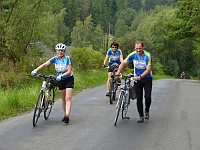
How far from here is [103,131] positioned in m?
9.21

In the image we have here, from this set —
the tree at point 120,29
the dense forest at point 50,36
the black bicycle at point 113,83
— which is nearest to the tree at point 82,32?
the dense forest at point 50,36

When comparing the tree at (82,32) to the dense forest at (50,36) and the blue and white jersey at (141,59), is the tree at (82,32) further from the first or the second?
the blue and white jersey at (141,59)

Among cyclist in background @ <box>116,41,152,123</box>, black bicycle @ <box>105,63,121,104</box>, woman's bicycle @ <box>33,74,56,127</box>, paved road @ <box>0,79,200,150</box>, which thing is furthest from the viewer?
black bicycle @ <box>105,63,121,104</box>

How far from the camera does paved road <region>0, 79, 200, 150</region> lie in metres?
7.87

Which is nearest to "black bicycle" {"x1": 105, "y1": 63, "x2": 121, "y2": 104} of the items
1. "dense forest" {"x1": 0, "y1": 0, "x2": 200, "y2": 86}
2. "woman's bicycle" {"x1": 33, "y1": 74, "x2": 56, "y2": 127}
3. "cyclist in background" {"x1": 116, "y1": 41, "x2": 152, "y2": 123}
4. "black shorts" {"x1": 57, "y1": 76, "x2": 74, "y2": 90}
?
"cyclist in background" {"x1": 116, "y1": 41, "x2": 152, "y2": 123}

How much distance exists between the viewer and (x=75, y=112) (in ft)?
39.5

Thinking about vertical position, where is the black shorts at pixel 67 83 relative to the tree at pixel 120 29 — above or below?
below

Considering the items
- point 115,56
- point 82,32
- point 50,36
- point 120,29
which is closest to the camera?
point 115,56

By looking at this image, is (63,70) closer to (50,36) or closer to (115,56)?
(115,56)

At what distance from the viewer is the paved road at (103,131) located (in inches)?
310

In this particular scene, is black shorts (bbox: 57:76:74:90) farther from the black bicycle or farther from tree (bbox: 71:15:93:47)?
tree (bbox: 71:15:93:47)

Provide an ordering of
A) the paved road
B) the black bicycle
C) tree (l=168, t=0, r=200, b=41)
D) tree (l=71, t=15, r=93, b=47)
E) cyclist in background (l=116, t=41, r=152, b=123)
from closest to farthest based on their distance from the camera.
→ the paved road
cyclist in background (l=116, t=41, r=152, b=123)
the black bicycle
tree (l=168, t=0, r=200, b=41)
tree (l=71, t=15, r=93, b=47)

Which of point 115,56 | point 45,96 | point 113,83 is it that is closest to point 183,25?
point 115,56

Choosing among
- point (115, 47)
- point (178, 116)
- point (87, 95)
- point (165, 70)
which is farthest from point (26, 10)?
point (165, 70)
